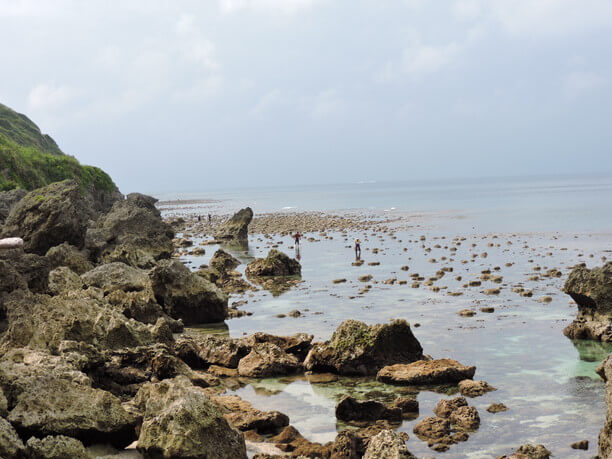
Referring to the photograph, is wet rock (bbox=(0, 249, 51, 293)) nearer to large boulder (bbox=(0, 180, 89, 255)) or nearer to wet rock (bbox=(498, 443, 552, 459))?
large boulder (bbox=(0, 180, 89, 255))

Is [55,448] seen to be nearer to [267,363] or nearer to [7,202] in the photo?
[267,363]

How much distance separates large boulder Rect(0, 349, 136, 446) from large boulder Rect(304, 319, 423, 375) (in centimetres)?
852

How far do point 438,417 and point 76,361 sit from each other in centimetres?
924

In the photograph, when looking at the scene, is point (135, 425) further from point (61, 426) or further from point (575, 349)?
point (575, 349)

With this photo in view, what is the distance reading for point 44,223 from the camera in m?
36.5

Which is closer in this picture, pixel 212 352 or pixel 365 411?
pixel 365 411

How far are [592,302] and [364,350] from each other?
9.80m

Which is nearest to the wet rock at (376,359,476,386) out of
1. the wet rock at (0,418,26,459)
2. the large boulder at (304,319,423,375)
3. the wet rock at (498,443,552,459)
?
the large boulder at (304,319,423,375)

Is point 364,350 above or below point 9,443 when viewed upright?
below

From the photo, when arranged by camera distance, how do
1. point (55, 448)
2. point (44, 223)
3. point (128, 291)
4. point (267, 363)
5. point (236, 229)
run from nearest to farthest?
point (55, 448)
point (267, 363)
point (128, 291)
point (44, 223)
point (236, 229)

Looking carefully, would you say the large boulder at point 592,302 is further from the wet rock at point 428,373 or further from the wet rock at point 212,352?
the wet rock at point 212,352

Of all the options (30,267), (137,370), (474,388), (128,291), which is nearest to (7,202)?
(128,291)

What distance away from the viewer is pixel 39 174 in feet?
265

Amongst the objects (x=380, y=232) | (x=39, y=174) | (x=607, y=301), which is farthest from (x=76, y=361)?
(x=39, y=174)
